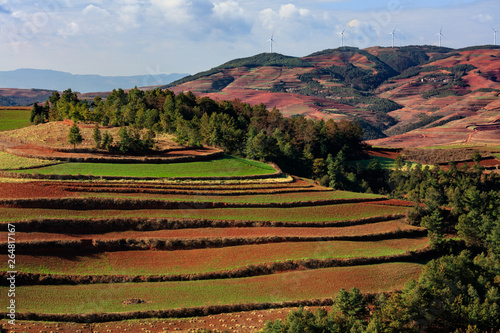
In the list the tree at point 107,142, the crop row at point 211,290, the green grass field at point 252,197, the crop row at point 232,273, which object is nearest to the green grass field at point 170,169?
the tree at point 107,142

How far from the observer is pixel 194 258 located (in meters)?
41.2

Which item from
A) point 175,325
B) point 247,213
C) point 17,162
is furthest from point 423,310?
point 17,162

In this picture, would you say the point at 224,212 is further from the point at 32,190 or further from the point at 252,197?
the point at 32,190

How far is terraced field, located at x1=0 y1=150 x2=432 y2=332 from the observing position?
34.5m

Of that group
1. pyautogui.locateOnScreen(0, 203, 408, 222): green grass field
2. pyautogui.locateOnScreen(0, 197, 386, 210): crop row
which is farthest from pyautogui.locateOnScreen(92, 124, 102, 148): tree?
pyautogui.locateOnScreen(0, 203, 408, 222): green grass field

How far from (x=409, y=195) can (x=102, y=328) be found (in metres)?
60.0

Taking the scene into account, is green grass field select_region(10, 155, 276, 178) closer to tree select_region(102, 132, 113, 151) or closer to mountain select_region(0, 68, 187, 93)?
tree select_region(102, 132, 113, 151)

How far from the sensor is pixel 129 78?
12031 centimetres

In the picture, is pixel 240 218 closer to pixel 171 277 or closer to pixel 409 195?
pixel 171 277

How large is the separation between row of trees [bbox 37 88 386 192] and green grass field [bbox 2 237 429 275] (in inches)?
1089

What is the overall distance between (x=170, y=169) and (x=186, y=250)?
68.6ft

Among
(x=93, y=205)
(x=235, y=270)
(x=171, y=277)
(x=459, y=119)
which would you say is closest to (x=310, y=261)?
(x=235, y=270)

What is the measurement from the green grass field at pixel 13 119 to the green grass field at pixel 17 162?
31.9m

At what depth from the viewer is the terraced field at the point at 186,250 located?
3450 cm
